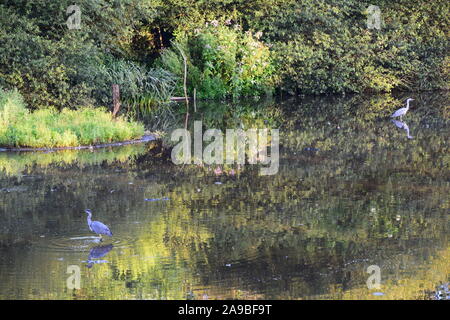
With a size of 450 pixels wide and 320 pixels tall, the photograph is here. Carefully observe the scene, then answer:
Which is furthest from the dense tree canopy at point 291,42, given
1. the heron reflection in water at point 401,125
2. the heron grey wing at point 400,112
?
the heron reflection in water at point 401,125

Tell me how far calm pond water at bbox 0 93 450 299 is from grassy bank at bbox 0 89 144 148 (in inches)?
26.7

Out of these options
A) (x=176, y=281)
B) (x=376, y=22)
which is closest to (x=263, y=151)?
(x=176, y=281)

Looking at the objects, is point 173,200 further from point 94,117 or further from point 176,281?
point 94,117

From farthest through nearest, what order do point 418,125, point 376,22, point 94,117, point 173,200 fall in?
point 376,22 < point 418,125 < point 94,117 < point 173,200

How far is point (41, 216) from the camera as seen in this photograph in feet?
36.8

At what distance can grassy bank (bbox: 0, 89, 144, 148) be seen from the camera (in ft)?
56.4

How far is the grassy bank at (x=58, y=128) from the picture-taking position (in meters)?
17.2

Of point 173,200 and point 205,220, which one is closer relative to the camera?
point 205,220

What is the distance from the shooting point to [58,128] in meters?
17.8

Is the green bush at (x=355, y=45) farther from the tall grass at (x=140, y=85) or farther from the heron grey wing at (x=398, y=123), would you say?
the heron grey wing at (x=398, y=123)

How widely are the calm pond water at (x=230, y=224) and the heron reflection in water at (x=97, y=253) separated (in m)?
0.03

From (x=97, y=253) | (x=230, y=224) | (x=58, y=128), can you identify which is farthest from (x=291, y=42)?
(x=97, y=253)

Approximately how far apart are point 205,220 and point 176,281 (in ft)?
8.74
